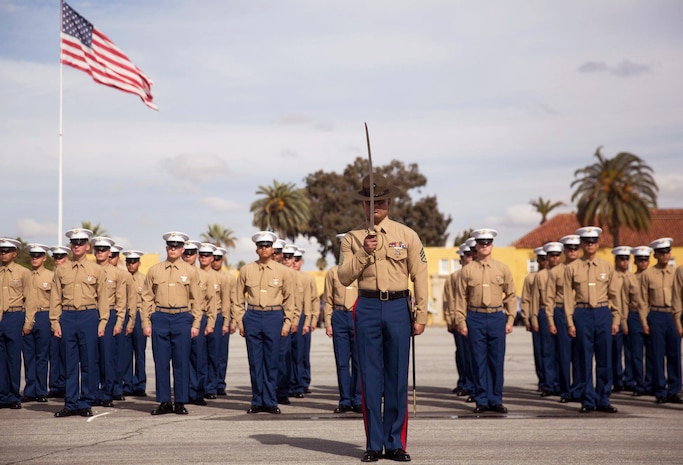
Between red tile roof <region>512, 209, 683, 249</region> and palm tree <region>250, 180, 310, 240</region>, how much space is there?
17889mm

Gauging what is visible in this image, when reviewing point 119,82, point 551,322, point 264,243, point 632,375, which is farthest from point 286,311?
point 119,82

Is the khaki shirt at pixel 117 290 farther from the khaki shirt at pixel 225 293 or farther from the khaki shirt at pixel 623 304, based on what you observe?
the khaki shirt at pixel 623 304

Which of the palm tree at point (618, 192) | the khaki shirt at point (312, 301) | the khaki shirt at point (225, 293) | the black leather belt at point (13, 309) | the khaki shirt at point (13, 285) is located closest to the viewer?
Result: the khaki shirt at point (13, 285)

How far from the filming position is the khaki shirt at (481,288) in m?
13.5

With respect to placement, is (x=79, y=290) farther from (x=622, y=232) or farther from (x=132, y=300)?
(x=622, y=232)

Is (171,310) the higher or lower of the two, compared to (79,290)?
lower

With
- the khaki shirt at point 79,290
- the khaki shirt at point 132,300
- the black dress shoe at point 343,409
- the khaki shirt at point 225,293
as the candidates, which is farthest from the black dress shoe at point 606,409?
the khaki shirt at point 132,300

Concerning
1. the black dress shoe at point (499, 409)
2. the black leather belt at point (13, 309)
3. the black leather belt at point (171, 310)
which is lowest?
the black dress shoe at point (499, 409)

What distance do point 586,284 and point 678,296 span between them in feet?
6.08

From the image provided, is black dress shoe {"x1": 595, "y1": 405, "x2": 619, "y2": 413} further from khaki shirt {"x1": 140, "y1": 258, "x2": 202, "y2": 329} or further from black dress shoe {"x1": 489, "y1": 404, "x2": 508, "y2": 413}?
khaki shirt {"x1": 140, "y1": 258, "x2": 202, "y2": 329}

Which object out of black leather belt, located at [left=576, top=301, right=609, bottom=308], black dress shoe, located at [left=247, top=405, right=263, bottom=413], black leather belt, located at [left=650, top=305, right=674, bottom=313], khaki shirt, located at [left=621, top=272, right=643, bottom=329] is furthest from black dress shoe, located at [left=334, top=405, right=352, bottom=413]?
khaki shirt, located at [left=621, top=272, right=643, bottom=329]

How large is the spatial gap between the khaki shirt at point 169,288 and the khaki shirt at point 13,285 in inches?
90.6

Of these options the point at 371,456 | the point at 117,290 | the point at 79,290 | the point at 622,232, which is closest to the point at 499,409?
the point at 371,456

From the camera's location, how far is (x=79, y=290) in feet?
42.6
